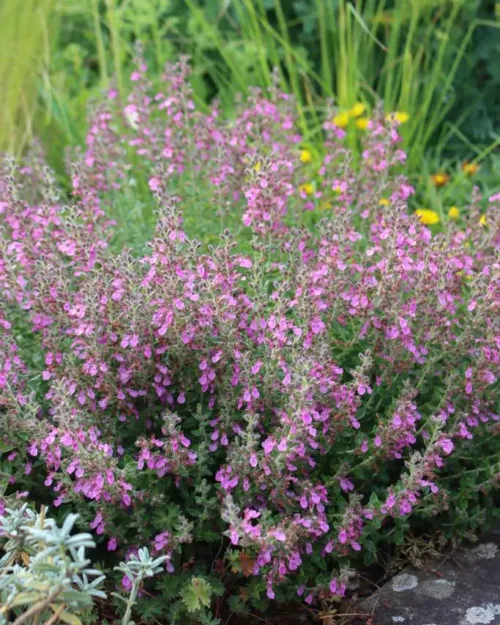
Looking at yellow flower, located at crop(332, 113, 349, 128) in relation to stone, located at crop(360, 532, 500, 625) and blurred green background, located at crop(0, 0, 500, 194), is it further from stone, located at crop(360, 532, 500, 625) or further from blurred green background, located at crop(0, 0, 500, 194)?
stone, located at crop(360, 532, 500, 625)

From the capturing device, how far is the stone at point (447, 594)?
2225mm

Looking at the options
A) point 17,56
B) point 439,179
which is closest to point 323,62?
point 439,179

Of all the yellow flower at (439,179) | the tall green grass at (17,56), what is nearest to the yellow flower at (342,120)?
the yellow flower at (439,179)

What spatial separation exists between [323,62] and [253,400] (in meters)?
2.78

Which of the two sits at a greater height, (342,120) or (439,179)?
(342,120)

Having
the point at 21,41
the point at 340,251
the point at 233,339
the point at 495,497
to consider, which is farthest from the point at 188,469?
the point at 21,41

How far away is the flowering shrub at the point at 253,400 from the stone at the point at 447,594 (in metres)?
0.10

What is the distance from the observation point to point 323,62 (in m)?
4.47

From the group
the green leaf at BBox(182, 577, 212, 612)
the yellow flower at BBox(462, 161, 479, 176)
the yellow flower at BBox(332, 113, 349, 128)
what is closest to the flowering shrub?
the green leaf at BBox(182, 577, 212, 612)

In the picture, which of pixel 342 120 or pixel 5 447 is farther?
pixel 342 120

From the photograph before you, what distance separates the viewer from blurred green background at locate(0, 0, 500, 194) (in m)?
4.15

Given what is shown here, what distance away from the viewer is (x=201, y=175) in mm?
3285

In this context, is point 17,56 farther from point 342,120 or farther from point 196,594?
point 196,594

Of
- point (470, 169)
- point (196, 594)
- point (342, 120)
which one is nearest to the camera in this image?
point (196, 594)
